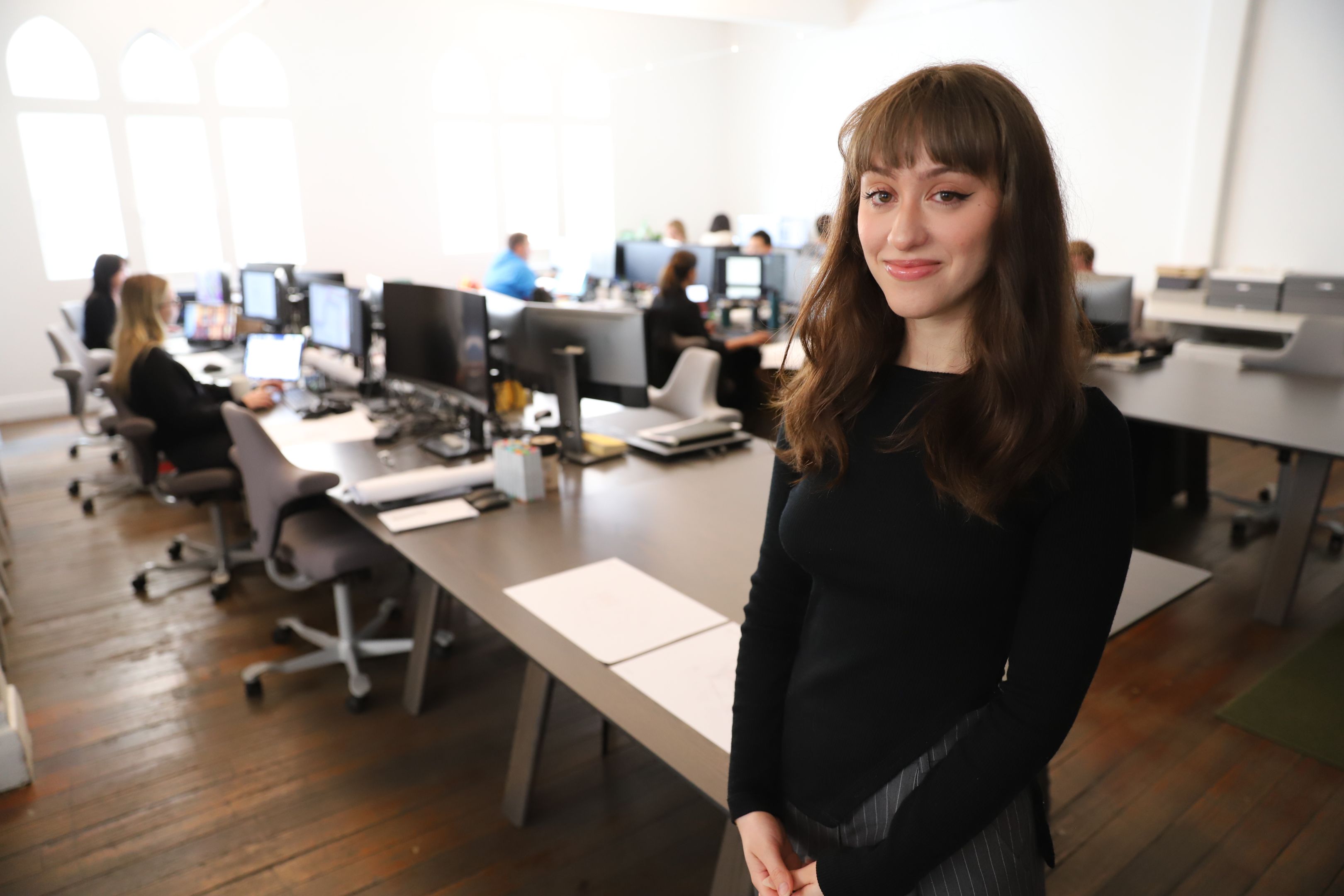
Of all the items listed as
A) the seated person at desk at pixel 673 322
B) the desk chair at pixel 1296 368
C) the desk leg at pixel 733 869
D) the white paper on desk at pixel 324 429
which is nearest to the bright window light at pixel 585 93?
the seated person at desk at pixel 673 322

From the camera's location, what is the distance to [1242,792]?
2305 millimetres

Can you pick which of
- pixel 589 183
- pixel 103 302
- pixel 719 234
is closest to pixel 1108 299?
pixel 719 234

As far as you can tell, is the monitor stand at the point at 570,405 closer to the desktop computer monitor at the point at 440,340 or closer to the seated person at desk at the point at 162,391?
the desktop computer monitor at the point at 440,340

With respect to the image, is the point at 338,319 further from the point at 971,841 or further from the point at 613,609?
the point at 971,841

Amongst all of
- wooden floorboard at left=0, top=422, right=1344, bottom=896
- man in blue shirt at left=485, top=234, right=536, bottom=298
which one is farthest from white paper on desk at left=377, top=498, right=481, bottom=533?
man in blue shirt at left=485, top=234, right=536, bottom=298

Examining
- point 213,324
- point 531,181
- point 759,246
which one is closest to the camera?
point 213,324

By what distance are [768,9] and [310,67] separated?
433 cm

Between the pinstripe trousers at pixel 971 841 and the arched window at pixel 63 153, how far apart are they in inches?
331

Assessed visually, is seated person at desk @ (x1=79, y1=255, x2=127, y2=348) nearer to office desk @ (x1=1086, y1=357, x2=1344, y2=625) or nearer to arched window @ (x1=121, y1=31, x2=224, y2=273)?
Result: arched window @ (x1=121, y1=31, x2=224, y2=273)

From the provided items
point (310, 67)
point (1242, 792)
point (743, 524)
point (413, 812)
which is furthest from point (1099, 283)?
point (310, 67)

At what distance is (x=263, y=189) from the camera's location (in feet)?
26.7

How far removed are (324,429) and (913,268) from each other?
2.97m

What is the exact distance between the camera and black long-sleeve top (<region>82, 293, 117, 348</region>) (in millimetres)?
5480

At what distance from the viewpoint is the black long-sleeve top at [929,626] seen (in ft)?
2.75
